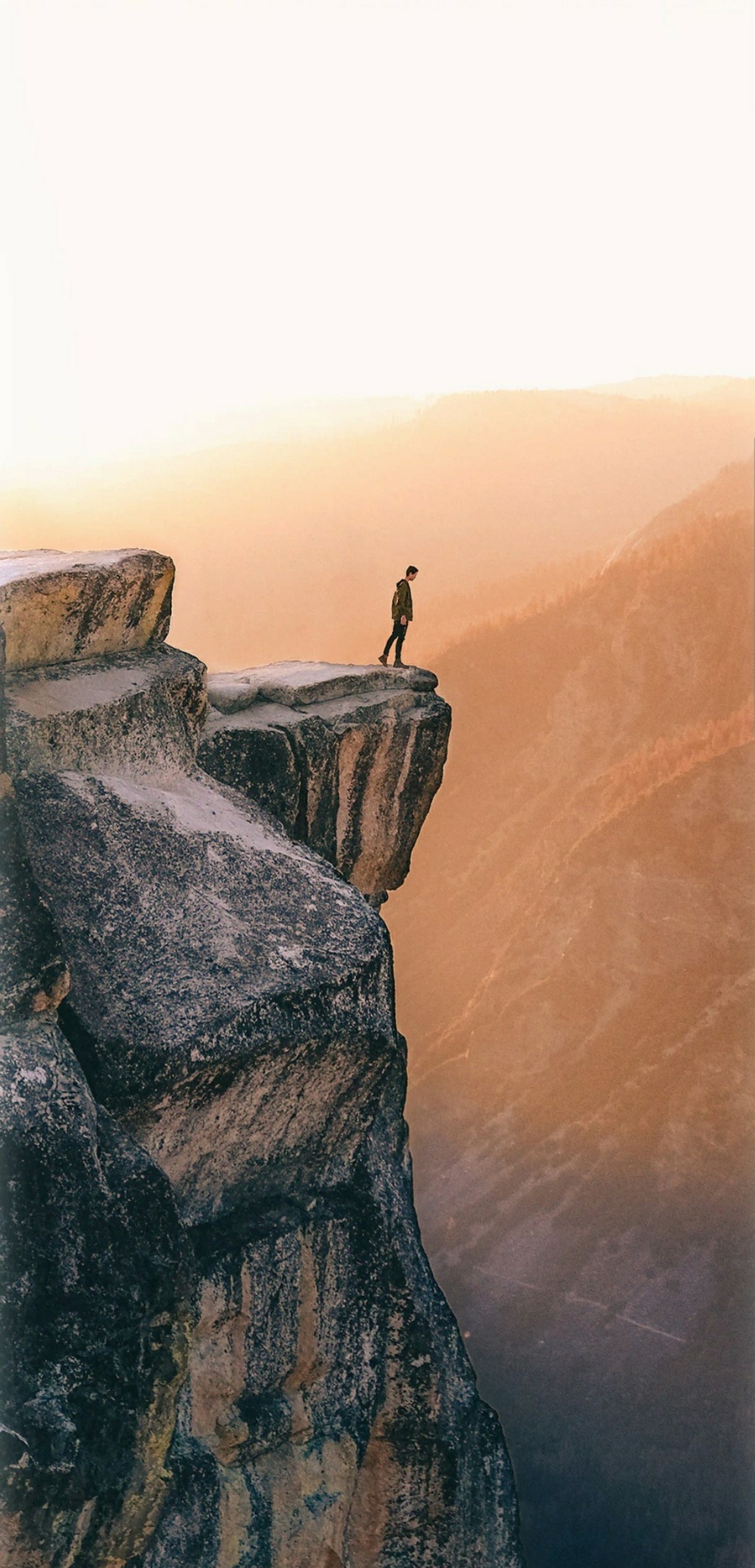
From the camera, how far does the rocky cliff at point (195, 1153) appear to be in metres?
6.84

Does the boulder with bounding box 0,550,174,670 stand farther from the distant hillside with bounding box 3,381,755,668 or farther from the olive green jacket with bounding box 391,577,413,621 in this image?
the distant hillside with bounding box 3,381,755,668

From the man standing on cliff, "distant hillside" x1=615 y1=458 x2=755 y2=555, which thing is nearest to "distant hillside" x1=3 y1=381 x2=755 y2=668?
"distant hillside" x1=615 y1=458 x2=755 y2=555

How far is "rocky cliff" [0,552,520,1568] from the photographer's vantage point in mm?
6836

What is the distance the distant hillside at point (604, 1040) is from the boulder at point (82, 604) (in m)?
15.1

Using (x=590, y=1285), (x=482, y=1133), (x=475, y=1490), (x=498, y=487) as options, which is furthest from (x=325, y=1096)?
(x=498, y=487)

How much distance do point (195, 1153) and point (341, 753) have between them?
189 inches

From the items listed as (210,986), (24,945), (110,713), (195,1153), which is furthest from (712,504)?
(24,945)

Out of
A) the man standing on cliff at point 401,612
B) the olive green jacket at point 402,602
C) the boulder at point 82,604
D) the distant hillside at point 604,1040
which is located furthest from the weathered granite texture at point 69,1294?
the distant hillside at point 604,1040

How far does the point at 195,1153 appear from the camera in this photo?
871cm

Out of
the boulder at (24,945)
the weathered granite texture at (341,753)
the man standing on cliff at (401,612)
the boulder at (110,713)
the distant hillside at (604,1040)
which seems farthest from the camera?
the distant hillside at (604,1040)

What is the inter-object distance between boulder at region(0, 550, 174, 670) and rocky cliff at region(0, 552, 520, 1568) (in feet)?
0.08

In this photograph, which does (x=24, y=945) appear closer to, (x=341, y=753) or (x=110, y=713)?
(x=110, y=713)

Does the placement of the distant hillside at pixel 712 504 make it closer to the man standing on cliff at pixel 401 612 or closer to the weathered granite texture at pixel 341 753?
the man standing on cliff at pixel 401 612

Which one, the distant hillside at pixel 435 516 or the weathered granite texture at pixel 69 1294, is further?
the distant hillside at pixel 435 516
